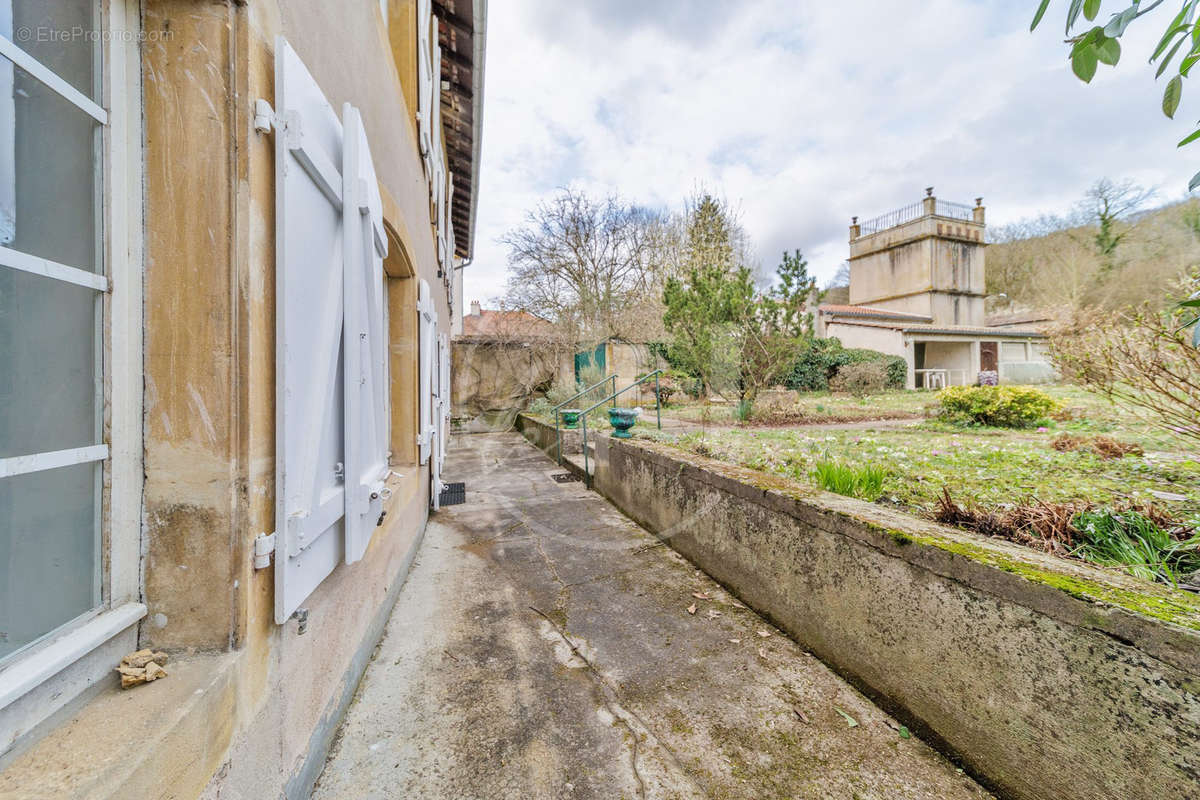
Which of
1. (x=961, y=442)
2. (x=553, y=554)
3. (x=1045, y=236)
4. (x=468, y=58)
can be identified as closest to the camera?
(x=553, y=554)

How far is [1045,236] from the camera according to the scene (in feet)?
80.4

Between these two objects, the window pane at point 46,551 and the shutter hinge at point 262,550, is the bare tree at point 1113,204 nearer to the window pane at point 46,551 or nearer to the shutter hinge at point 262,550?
the shutter hinge at point 262,550

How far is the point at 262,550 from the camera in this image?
116cm

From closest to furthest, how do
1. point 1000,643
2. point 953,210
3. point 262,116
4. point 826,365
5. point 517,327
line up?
point 262,116 → point 1000,643 → point 517,327 → point 826,365 → point 953,210

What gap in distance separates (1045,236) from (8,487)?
35.7m

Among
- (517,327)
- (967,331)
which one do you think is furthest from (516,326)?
(967,331)

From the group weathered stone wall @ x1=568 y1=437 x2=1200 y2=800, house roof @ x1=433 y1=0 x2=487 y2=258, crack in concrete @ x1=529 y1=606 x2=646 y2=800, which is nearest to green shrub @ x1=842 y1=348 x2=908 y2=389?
house roof @ x1=433 y1=0 x2=487 y2=258

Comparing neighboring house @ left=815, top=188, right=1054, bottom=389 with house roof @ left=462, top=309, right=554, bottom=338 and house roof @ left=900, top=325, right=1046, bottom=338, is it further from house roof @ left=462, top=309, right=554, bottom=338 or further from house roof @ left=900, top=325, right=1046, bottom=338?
house roof @ left=462, top=309, right=554, bottom=338

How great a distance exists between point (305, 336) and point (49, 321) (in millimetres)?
495

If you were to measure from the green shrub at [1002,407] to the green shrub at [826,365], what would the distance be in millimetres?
7563

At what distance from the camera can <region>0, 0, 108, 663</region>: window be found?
802mm

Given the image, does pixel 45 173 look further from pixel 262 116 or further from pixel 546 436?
pixel 546 436

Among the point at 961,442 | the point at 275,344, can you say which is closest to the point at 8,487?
the point at 275,344

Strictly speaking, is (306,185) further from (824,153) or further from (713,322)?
(824,153)
